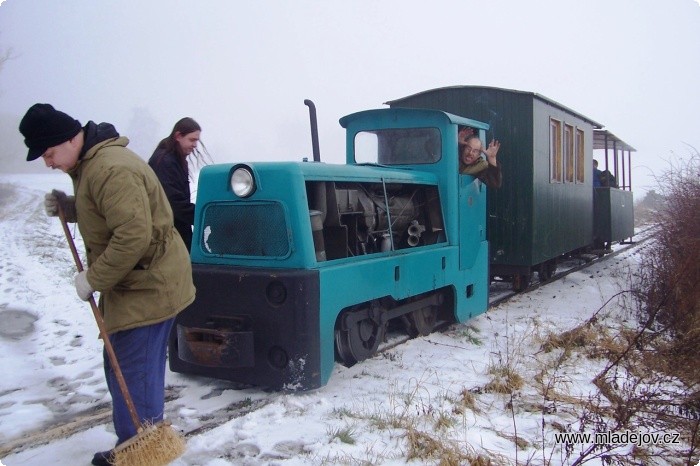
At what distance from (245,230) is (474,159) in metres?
2.98

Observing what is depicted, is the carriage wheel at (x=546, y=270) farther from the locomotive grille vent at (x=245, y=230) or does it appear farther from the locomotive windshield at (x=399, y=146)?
the locomotive grille vent at (x=245, y=230)

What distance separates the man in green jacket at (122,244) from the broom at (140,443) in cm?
7

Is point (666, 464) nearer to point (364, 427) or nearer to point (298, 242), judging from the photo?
point (364, 427)

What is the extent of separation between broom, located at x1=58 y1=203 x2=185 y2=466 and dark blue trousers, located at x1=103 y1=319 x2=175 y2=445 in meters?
0.06

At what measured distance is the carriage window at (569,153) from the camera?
10203 millimetres

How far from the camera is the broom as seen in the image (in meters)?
3.05

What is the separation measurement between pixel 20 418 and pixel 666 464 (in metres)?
3.91

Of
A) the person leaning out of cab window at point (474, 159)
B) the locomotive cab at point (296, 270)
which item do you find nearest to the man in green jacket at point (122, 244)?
the locomotive cab at point (296, 270)

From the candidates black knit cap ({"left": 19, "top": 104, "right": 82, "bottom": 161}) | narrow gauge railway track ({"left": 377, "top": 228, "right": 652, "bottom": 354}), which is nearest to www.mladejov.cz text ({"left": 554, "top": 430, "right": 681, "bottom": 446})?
narrow gauge railway track ({"left": 377, "top": 228, "right": 652, "bottom": 354})

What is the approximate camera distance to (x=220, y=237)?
4668mm

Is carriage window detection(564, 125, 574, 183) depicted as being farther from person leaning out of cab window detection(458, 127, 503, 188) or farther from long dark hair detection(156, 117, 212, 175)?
long dark hair detection(156, 117, 212, 175)

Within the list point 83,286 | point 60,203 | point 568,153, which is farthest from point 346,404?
point 568,153

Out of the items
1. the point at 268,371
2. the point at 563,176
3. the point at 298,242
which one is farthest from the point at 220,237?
the point at 563,176

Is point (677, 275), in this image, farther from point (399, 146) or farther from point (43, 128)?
point (43, 128)
